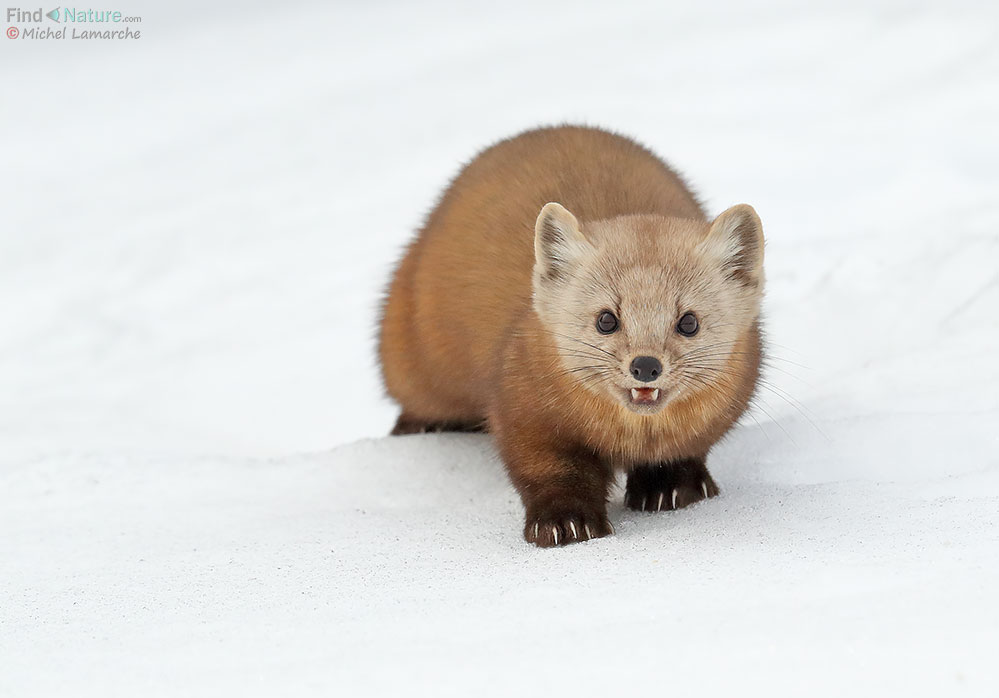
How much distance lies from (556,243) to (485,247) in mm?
875

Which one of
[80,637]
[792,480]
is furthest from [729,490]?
[80,637]

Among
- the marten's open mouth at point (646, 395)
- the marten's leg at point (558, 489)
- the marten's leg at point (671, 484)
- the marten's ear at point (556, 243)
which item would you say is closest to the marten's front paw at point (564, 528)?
the marten's leg at point (558, 489)

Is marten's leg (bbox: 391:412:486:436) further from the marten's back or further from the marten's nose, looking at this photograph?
the marten's nose

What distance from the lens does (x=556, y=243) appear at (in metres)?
4.39

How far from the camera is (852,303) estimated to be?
7.09 metres

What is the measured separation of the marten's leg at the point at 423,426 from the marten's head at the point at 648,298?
5.55ft

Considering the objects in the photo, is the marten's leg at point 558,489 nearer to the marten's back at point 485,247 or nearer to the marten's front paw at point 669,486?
the marten's front paw at point 669,486

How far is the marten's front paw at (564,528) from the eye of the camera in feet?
14.4

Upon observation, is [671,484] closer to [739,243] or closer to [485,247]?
[739,243]

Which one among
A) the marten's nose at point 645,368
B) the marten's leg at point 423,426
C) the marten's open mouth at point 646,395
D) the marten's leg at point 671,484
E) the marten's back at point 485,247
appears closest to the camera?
the marten's nose at point 645,368

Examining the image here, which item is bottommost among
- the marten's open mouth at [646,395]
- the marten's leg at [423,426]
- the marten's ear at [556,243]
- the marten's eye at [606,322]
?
the marten's leg at [423,426]

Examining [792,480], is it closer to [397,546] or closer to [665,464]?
[665,464]

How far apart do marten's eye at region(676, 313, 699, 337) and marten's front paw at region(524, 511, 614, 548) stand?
0.73 m

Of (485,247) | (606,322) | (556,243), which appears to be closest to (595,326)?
(606,322)
